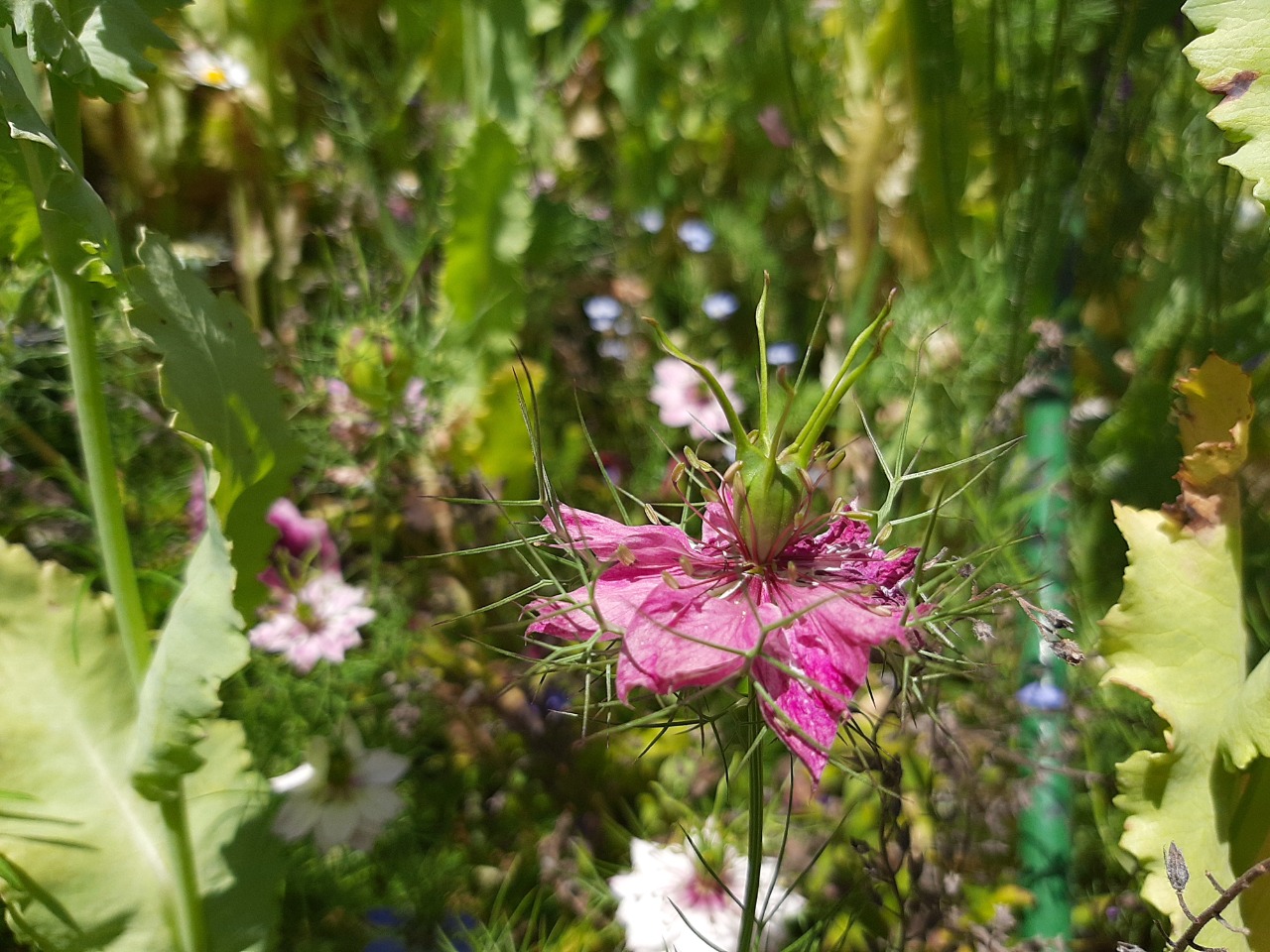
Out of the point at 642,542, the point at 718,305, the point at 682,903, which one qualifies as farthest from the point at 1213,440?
the point at 718,305

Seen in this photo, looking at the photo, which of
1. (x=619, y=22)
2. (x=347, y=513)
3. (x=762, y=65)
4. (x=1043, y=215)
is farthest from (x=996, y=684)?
(x=619, y=22)

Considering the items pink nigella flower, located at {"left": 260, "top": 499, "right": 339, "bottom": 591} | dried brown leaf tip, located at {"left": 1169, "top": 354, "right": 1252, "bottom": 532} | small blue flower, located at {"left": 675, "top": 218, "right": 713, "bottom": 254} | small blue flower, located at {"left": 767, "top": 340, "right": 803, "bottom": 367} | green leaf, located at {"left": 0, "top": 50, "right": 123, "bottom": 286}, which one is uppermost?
green leaf, located at {"left": 0, "top": 50, "right": 123, "bottom": 286}

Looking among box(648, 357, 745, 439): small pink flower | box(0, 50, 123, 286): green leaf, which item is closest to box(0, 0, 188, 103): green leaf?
box(0, 50, 123, 286): green leaf

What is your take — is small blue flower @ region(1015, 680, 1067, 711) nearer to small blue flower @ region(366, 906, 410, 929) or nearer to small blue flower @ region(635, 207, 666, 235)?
small blue flower @ region(366, 906, 410, 929)

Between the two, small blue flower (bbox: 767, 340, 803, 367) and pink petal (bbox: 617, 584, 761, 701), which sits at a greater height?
pink petal (bbox: 617, 584, 761, 701)

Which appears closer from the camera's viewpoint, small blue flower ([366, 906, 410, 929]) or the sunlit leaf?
the sunlit leaf

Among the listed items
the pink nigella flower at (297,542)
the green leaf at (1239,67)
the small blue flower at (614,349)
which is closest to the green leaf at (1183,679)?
the green leaf at (1239,67)
